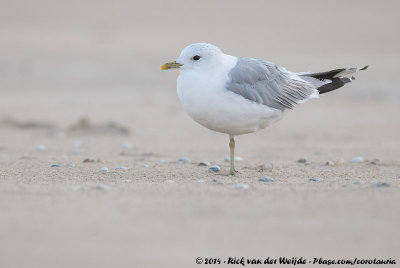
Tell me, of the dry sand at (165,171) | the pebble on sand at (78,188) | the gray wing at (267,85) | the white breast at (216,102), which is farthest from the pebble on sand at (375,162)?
the pebble on sand at (78,188)

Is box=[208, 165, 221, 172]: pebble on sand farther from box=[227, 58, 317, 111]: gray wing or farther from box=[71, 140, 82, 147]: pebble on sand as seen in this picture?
box=[71, 140, 82, 147]: pebble on sand

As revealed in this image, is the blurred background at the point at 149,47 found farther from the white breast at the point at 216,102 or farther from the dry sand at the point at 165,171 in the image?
the white breast at the point at 216,102

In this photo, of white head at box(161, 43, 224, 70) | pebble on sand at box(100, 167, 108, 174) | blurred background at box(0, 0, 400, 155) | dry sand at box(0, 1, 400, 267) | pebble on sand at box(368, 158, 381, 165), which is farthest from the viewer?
blurred background at box(0, 0, 400, 155)

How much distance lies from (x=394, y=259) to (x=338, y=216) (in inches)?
23.5

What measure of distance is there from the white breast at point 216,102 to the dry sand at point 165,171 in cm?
52

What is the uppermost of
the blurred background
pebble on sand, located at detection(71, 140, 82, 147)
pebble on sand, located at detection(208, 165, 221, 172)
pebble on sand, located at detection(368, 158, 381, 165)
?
the blurred background

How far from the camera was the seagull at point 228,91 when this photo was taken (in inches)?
203

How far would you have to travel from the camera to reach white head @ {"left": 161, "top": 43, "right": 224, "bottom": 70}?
532 centimetres

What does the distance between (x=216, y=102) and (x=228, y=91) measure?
0.17 m

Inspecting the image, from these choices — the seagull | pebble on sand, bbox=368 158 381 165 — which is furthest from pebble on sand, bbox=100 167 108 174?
pebble on sand, bbox=368 158 381 165

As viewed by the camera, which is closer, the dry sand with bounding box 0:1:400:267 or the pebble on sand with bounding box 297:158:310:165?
the dry sand with bounding box 0:1:400:267

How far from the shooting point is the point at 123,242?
10.8ft

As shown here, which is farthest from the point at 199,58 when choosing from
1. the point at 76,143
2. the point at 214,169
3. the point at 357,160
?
the point at 76,143

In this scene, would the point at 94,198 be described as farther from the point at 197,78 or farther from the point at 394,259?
the point at 394,259
